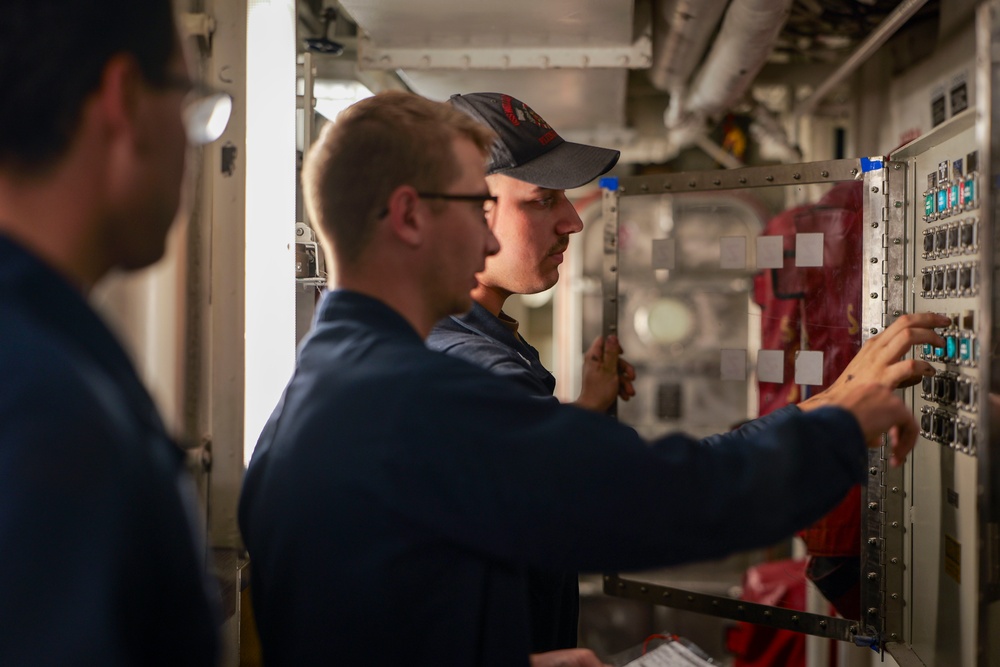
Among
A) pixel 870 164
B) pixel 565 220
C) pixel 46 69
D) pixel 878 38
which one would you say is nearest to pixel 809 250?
pixel 870 164

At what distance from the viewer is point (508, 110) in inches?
72.4

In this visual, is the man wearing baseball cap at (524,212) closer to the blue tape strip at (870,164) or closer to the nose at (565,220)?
the nose at (565,220)

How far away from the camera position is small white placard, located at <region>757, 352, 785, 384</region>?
2.23 metres

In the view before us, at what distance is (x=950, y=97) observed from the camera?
2646mm

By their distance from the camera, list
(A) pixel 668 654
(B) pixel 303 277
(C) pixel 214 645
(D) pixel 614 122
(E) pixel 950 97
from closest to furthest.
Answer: (C) pixel 214 645 → (A) pixel 668 654 → (B) pixel 303 277 → (E) pixel 950 97 → (D) pixel 614 122

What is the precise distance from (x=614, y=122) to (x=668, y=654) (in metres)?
2.70

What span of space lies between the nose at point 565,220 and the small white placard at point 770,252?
23.7 inches

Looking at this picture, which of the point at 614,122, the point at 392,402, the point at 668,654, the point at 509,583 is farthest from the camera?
the point at 614,122

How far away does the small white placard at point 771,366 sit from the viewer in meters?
2.23

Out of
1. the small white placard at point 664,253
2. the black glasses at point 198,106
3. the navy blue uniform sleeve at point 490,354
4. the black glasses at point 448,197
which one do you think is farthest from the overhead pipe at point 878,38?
the black glasses at point 198,106

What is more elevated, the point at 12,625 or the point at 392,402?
the point at 392,402

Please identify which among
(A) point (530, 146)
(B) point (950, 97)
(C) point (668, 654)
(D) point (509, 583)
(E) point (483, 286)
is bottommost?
(C) point (668, 654)

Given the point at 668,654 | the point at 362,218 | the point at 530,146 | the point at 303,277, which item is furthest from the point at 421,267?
the point at 668,654

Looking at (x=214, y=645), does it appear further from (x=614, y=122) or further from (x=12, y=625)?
(x=614, y=122)
